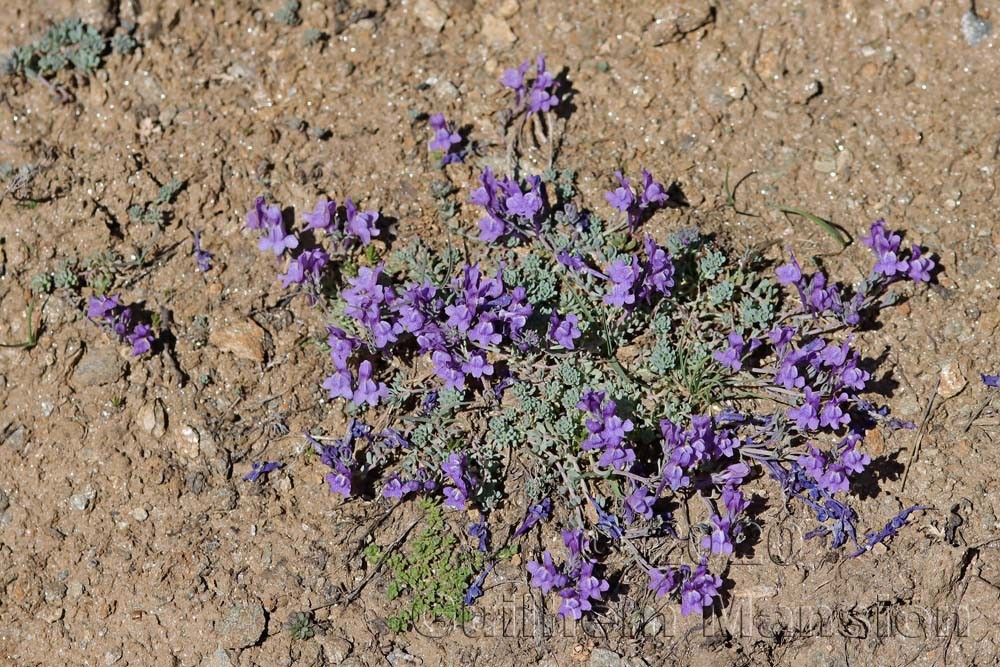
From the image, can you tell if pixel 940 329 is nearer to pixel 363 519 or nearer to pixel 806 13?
pixel 806 13

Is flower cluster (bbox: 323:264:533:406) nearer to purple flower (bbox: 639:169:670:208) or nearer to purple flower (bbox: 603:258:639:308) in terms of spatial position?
purple flower (bbox: 603:258:639:308)

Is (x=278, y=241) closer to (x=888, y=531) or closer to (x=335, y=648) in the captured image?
(x=335, y=648)

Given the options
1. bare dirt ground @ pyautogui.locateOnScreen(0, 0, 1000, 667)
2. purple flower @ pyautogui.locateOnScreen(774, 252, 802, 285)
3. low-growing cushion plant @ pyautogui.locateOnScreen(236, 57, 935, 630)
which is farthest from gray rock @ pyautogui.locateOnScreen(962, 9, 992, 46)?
purple flower @ pyautogui.locateOnScreen(774, 252, 802, 285)

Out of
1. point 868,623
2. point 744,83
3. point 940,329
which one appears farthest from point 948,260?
point 868,623

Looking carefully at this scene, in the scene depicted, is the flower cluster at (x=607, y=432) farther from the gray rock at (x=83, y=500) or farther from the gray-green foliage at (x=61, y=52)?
the gray-green foliage at (x=61, y=52)

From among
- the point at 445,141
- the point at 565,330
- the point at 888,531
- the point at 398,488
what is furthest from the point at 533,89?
the point at 888,531
